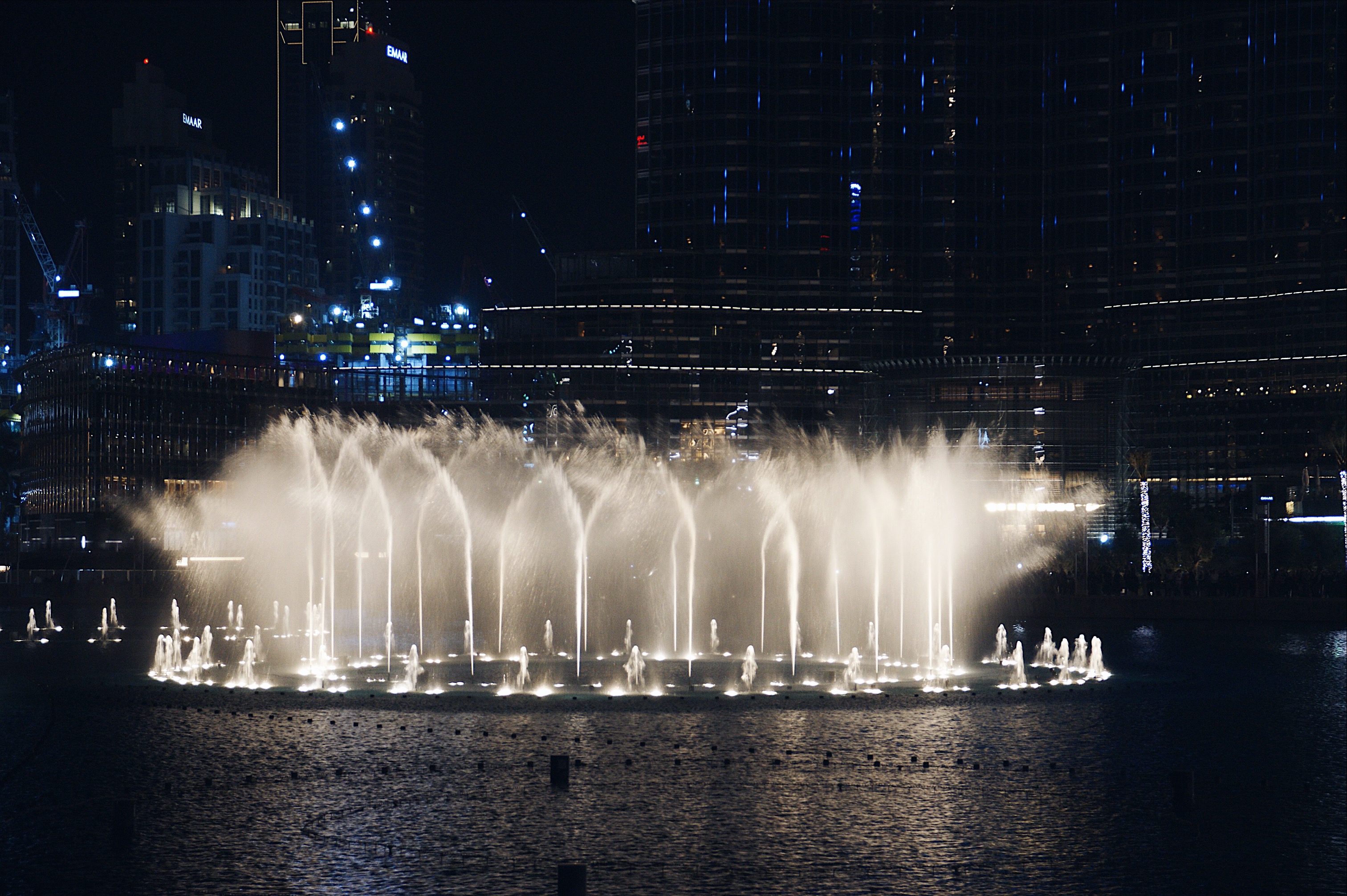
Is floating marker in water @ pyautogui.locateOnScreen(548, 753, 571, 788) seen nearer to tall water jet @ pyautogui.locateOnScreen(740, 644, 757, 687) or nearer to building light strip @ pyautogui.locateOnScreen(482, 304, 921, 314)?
tall water jet @ pyautogui.locateOnScreen(740, 644, 757, 687)

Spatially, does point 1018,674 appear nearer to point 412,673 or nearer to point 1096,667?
point 1096,667

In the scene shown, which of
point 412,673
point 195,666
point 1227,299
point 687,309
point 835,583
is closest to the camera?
point 412,673

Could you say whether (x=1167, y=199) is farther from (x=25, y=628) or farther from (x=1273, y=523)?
(x=25, y=628)

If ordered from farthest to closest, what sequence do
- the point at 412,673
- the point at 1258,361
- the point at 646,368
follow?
the point at 646,368 → the point at 1258,361 → the point at 412,673

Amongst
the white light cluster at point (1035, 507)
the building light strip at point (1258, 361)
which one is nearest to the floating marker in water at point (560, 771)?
the white light cluster at point (1035, 507)

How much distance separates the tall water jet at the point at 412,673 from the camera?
152ft

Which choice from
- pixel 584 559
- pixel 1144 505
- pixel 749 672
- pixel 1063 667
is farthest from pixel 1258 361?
pixel 749 672

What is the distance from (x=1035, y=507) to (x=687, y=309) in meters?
53.9

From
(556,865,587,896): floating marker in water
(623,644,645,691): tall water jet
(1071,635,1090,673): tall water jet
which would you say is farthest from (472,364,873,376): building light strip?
(556,865,587,896): floating marker in water

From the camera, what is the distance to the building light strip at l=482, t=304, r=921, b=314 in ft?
599

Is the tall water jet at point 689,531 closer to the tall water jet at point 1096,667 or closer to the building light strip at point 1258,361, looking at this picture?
the tall water jet at point 1096,667

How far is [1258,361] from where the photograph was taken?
168750 millimetres

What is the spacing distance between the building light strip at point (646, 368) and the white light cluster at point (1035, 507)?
2820 centimetres

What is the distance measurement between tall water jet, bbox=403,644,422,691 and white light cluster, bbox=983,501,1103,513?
10784 centimetres
